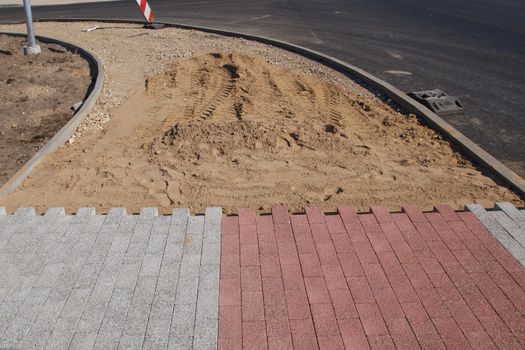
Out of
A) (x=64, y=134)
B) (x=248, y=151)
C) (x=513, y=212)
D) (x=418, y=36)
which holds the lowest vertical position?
(x=64, y=134)

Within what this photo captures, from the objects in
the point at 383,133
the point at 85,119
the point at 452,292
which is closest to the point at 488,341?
the point at 452,292

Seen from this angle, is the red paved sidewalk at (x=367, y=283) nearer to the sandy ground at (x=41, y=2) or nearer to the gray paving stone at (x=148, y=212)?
the gray paving stone at (x=148, y=212)

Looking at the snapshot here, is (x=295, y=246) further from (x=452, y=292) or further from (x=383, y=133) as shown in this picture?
(x=383, y=133)

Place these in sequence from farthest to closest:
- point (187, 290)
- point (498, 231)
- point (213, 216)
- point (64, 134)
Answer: point (64, 134)
point (213, 216)
point (498, 231)
point (187, 290)

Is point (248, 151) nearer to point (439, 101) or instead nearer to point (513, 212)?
point (513, 212)

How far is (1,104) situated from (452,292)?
9.36 m

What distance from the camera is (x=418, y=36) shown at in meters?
14.8

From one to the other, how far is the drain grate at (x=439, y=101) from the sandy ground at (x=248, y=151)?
2.25 ft

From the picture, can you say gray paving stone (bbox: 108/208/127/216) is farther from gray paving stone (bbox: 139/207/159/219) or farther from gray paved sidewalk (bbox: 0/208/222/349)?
gray paving stone (bbox: 139/207/159/219)

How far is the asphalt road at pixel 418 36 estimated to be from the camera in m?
9.05

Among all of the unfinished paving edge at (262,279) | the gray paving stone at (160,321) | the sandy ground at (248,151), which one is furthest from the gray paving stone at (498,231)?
the gray paving stone at (160,321)

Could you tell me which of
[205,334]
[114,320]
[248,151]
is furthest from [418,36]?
[114,320]

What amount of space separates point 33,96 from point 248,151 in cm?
561

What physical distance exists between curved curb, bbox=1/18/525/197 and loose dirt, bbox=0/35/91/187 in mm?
5260
